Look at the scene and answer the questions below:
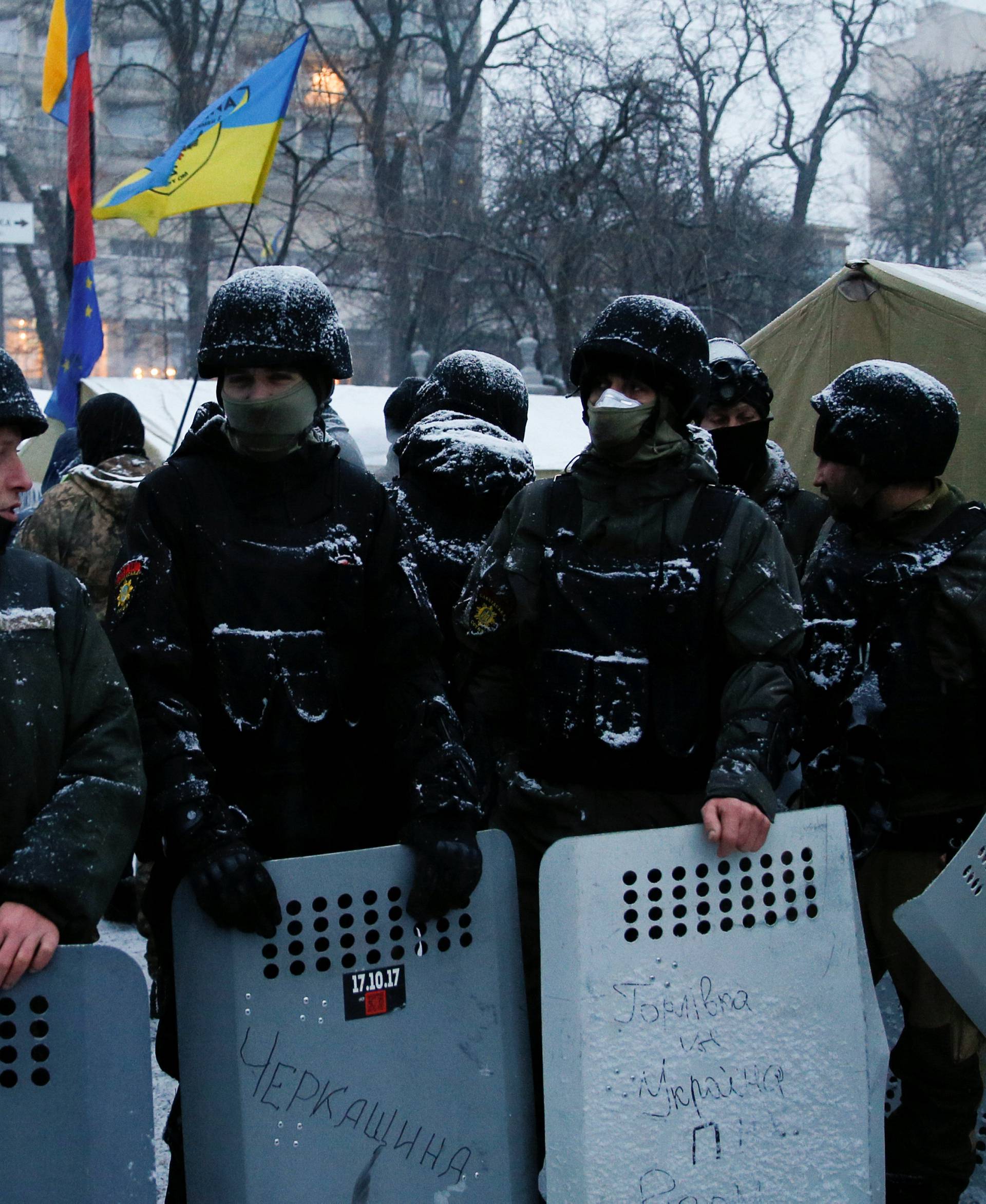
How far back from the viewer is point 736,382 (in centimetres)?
422

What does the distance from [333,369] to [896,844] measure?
66.5 inches

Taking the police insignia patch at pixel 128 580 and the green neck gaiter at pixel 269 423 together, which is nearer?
the police insignia patch at pixel 128 580

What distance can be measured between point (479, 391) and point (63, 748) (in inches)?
77.6

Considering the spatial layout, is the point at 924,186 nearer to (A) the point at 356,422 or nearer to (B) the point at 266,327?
(A) the point at 356,422

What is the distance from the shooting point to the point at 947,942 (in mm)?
2604

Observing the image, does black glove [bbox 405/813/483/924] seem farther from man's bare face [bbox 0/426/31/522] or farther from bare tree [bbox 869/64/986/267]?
bare tree [bbox 869/64/986/267]

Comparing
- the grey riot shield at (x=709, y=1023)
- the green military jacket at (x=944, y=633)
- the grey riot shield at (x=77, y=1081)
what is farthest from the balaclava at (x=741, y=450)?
the grey riot shield at (x=77, y=1081)

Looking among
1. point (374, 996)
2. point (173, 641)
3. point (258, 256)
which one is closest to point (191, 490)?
point (173, 641)

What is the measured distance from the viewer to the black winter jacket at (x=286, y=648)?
92.7 inches

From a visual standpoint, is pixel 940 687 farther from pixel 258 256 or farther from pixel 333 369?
pixel 258 256

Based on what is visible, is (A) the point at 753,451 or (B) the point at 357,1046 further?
(A) the point at 753,451

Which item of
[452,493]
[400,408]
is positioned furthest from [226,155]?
[452,493]

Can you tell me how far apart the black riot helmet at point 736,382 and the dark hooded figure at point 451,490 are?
2.86ft

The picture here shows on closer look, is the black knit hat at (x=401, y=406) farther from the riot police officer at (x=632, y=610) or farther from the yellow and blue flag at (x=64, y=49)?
the yellow and blue flag at (x=64, y=49)
